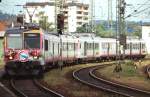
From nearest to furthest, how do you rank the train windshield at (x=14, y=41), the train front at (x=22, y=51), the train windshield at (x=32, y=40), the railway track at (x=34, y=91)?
the railway track at (x=34, y=91), the train front at (x=22, y=51), the train windshield at (x=14, y=41), the train windshield at (x=32, y=40)

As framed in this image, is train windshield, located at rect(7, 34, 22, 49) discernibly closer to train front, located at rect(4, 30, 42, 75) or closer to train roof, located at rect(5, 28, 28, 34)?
train front, located at rect(4, 30, 42, 75)

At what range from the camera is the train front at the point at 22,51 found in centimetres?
3008

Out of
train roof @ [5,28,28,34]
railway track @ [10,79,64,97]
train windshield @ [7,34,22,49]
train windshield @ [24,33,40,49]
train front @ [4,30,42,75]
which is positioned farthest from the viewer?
train roof @ [5,28,28,34]

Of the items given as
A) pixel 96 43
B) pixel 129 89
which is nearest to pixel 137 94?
pixel 129 89

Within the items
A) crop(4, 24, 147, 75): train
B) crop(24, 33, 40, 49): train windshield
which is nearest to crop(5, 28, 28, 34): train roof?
crop(4, 24, 147, 75): train

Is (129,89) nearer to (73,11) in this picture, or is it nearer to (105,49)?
(105,49)

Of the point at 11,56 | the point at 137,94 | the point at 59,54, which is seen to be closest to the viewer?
the point at 137,94

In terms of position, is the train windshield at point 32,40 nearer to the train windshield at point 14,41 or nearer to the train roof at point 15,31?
the train windshield at point 14,41

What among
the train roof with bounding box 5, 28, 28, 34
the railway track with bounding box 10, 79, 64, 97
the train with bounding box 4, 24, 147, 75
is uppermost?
the train roof with bounding box 5, 28, 28, 34

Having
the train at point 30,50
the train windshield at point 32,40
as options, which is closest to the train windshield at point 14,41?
the train at point 30,50

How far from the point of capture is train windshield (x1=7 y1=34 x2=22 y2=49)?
30297 mm

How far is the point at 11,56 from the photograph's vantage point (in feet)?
98.9

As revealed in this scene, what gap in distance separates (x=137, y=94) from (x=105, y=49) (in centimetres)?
4491

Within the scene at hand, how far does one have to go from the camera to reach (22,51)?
1179 inches
